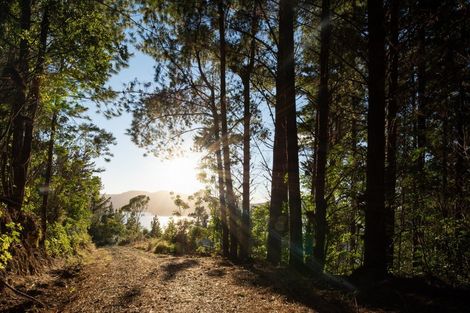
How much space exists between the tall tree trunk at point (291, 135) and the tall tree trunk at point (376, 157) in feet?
9.30

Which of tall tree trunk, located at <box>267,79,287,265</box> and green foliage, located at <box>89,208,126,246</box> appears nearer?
tall tree trunk, located at <box>267,79,287,265</box>

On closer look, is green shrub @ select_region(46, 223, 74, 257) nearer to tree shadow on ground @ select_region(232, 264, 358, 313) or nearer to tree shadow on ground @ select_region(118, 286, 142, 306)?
tree shadow on ground @ select_region(118, 286, 142, 306)

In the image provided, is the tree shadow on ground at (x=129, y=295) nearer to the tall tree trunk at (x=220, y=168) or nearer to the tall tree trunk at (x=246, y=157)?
the tall tree trunk at (x=246, y=157)

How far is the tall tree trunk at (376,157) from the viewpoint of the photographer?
6574mm

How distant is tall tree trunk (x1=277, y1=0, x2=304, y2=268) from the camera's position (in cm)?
937

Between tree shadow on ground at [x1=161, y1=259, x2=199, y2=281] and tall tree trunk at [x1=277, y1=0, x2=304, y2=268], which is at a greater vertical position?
tall tree trunk at [x1=277, y1=0, x2=304, y2=268]

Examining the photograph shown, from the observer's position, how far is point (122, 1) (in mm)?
10727

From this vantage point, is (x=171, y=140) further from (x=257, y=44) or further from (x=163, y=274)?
(x=163, y=274)

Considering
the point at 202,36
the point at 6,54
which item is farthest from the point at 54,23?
the point at 202,36

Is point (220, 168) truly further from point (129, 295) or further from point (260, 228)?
point (260, 228)

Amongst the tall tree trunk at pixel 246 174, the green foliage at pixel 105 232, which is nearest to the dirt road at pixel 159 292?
the tall tree trunk at pixel 246 174

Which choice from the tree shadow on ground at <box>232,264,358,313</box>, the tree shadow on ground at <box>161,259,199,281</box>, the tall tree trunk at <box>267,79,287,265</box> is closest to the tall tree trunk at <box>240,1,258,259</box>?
the tall tree trunk at <box>267,79,287,265</box>

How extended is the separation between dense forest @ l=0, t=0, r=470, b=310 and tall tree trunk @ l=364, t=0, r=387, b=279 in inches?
1.0

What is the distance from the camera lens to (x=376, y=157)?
6777mm
